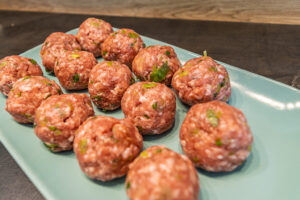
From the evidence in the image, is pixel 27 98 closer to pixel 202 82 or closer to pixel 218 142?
pixel 202 82

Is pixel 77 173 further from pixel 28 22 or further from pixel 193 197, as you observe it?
pixel 28 22

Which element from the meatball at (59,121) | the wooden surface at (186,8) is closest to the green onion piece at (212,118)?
the meatball at (59,121)

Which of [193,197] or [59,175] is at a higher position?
[193,197]

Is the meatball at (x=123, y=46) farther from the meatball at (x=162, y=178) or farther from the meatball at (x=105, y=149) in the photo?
the meatball at (x=162, y=178)

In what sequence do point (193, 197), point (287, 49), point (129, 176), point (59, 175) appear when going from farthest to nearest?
point (287, 49)
point (59, 175)
point (129, 176)
point (193, 197)

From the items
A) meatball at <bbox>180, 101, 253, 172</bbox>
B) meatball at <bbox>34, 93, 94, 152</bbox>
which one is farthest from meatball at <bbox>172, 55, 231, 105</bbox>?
meatball at <bbox>34, 93, 94, 152</bbox>

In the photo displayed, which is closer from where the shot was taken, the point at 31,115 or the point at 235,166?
the point at 235,166

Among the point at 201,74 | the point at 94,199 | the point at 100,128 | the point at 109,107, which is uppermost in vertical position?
the point at 201,74

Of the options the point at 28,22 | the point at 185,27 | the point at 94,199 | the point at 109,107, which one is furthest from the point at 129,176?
the point at 28,22
